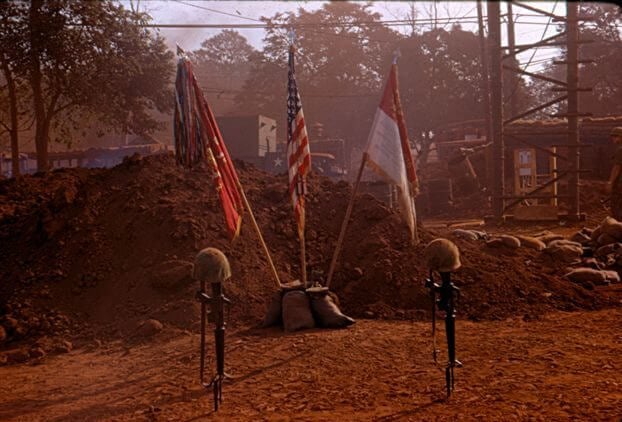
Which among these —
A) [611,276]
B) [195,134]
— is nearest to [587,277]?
[611,276]

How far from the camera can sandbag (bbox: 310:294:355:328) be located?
5977mm

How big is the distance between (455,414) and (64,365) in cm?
344

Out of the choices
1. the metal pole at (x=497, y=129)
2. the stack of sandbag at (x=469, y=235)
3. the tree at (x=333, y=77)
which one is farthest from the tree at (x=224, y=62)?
the stack of sandbag at (x=469, y=235)

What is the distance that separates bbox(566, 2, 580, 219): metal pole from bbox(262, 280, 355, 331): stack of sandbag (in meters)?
9.09

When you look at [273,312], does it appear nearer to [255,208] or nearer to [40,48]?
[255,208]

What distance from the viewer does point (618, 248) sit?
9.29m

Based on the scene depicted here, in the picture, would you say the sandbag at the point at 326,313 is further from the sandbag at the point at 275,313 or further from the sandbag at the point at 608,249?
the sandbag at the point at 608,249

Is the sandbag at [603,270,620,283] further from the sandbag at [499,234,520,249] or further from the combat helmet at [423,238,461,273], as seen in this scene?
the combat helmet at [423,238,461,273]

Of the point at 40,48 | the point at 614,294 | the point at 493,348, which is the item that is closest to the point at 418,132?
the point at 40,48

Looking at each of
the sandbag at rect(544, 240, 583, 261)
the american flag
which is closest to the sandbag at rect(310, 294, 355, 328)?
the american flag

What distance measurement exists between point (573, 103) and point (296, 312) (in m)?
9.98

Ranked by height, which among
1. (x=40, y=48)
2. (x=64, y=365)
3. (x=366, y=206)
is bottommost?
(x=64, y=365)

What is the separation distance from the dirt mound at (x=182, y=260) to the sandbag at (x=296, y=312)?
56 cm

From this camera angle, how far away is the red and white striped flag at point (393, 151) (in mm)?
5211
